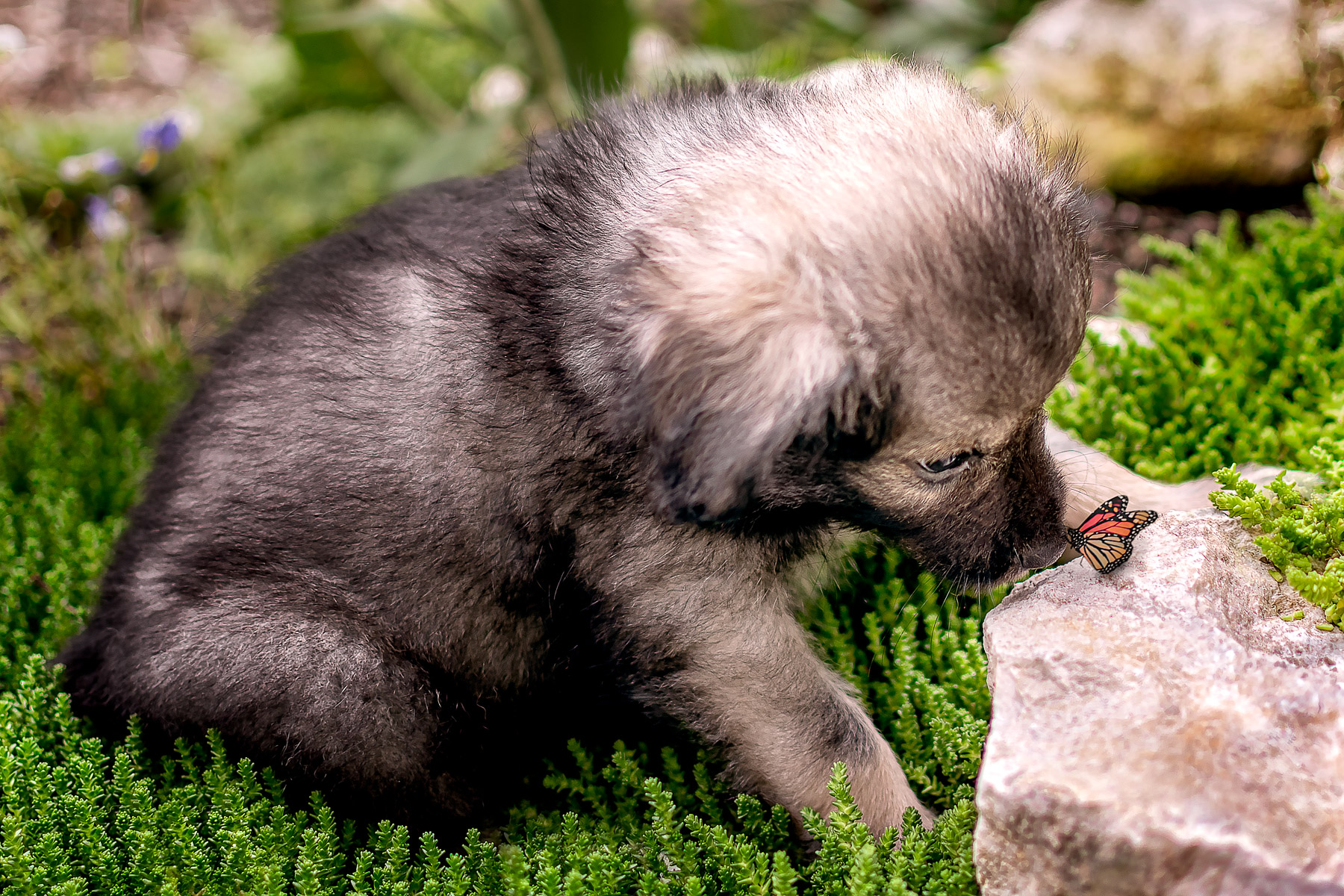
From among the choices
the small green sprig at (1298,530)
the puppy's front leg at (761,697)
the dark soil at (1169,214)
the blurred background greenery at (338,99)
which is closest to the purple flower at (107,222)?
the blurred background greenery at (338,99)

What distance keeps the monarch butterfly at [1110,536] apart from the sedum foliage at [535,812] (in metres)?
0.61

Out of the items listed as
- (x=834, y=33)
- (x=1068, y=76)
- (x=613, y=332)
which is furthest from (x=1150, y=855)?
(x=834, y=33)

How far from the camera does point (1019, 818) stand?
6.86 ft

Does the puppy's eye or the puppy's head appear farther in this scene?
the puppy's eye

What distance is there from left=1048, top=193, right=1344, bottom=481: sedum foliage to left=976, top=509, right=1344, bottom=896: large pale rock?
1.16 m

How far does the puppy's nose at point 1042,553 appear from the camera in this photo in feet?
8.38

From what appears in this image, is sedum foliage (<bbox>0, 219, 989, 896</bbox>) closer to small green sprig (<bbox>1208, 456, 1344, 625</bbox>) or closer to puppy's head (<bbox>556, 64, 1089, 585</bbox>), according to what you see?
puppy's head (<bbox>556, 64, 1089, 585</bbox>)

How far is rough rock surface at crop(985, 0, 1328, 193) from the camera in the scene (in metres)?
5.26

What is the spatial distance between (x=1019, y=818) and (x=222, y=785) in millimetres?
2118

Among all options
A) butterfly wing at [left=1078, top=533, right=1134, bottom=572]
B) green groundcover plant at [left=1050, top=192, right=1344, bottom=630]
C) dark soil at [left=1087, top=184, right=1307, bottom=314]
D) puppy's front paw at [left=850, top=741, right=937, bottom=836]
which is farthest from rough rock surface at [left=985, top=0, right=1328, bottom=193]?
→ puppy's front paw at [left=850, top=741, right=937, bottom=836]

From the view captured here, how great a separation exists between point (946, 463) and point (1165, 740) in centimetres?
73

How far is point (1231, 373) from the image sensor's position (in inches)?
146

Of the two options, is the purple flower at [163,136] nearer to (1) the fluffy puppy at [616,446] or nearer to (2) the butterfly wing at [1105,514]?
(1) the fluffy puppy at [616,446]

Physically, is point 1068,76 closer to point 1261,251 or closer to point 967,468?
point 1261,251
